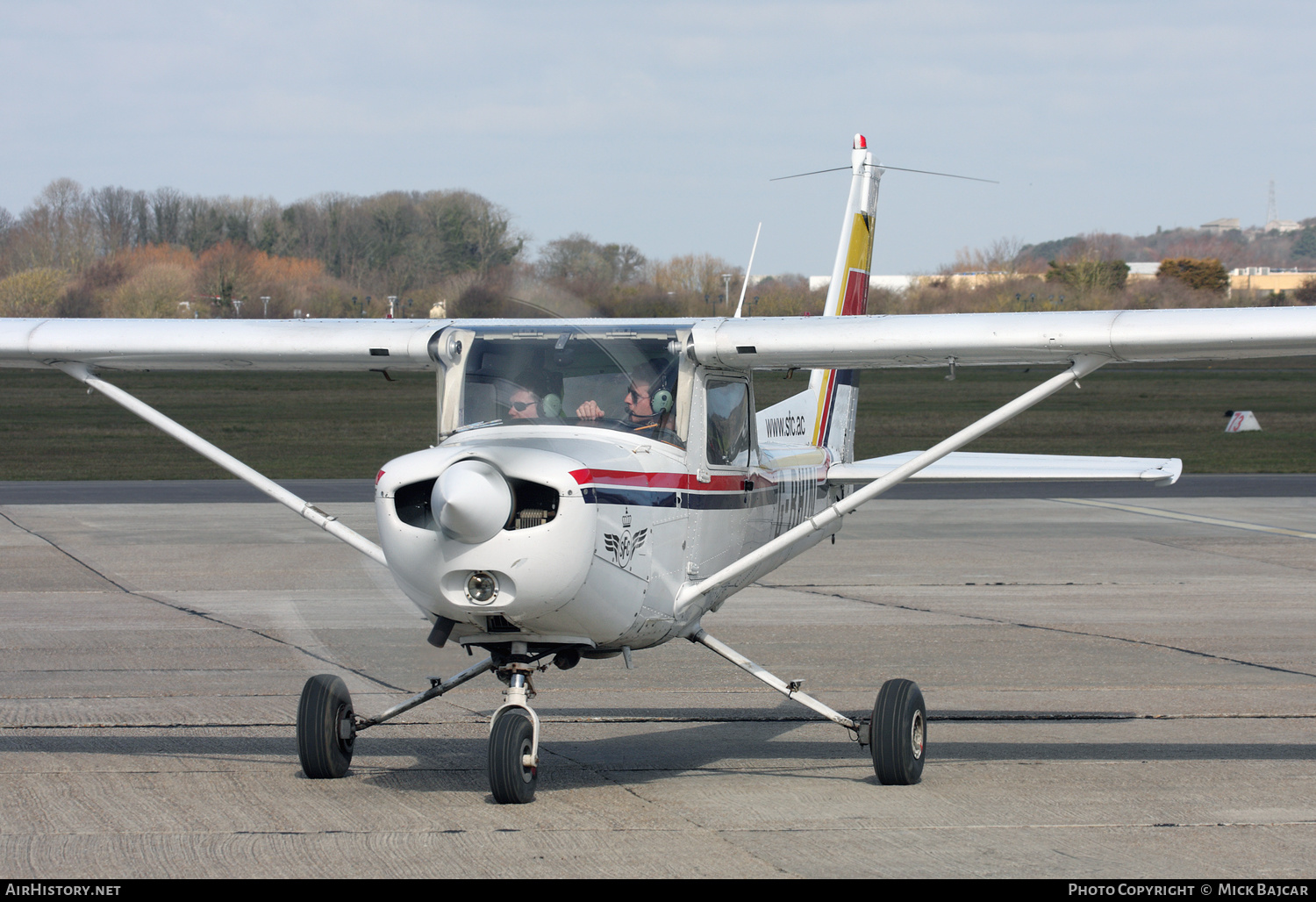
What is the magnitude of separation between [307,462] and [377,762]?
74.7ft

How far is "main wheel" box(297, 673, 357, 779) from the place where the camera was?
7125 mm

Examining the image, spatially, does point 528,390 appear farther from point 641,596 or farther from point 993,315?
point 993,315

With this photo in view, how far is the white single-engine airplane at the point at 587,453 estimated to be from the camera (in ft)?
19.4

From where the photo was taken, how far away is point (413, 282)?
13164 mm

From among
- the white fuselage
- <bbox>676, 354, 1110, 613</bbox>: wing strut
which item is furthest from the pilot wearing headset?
<bbox>676, 354, 1110, 613</bbox>: wing strut

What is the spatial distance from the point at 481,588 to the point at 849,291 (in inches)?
231

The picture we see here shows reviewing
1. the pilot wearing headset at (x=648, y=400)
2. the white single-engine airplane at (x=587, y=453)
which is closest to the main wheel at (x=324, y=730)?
the white single-engine airplane at (x=587, y=453)

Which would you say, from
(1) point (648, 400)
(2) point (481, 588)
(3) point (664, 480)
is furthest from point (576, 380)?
(2) point (481, 588)

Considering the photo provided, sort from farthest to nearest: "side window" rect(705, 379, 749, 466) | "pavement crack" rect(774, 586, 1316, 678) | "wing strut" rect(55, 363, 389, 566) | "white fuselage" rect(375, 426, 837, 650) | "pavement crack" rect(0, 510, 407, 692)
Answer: "pavement crack" rect(774, 586, 1316, 678) → "pavement crack" rect(0, 510, 407, 692) → "wing strut" rect(55, 363, 389, 566) → "side window" rect(705, 379, 749, 466) → "white fuselage" rect(375, 426, 837, 650)

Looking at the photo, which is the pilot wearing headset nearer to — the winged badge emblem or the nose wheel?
the winged badge emblem

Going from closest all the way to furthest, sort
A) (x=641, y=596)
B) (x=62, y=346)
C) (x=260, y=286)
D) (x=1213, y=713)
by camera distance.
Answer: (x=641, y=596), (x=62, y=346), (x=1213, y=713), (x=260, y=286)

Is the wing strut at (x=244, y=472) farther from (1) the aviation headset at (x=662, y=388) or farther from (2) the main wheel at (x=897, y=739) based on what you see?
(2) the main wheel at (x=897, y=739)

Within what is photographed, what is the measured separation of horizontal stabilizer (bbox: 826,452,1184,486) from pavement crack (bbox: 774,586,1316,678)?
6.19 feet
